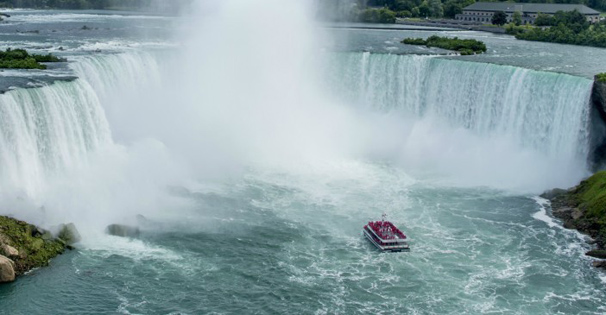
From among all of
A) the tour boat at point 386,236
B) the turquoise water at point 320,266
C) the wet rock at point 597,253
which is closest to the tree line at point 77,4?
the turquoise water at point 320,266

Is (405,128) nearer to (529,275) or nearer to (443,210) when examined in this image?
(443,210)

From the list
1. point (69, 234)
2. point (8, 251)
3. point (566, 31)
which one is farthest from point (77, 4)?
point (8, 251)

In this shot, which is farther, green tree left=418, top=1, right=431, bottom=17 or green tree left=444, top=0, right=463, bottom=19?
green tree left=418, top=1, right=431, bottom=17

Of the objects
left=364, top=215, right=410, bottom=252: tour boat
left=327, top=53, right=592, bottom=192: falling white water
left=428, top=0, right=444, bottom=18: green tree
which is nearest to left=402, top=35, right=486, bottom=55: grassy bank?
left=327, top=53, right=592, bottom=192: falling white water

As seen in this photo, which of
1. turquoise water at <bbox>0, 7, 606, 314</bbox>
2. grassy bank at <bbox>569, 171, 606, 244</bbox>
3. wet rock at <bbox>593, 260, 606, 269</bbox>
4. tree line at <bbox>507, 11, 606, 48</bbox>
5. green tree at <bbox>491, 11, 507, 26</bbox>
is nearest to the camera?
turquoise water at <bbox>0, 7, 606, 314</bbox>

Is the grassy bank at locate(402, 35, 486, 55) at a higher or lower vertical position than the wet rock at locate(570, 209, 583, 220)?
higher

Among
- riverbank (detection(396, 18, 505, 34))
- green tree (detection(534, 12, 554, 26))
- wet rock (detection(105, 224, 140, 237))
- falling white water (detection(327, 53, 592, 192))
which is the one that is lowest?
wet rock (detection(105, 224, 140, 237))

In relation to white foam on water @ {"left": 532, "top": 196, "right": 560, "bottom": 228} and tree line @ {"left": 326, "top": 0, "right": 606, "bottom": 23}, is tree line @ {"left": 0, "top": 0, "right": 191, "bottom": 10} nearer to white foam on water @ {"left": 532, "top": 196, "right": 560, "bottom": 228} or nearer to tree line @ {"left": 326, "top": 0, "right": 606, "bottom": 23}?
tree line @ {"left": 326, "top": 0, "right": 606, "bottom": 23}

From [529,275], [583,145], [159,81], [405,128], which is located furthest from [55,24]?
[529,275]
